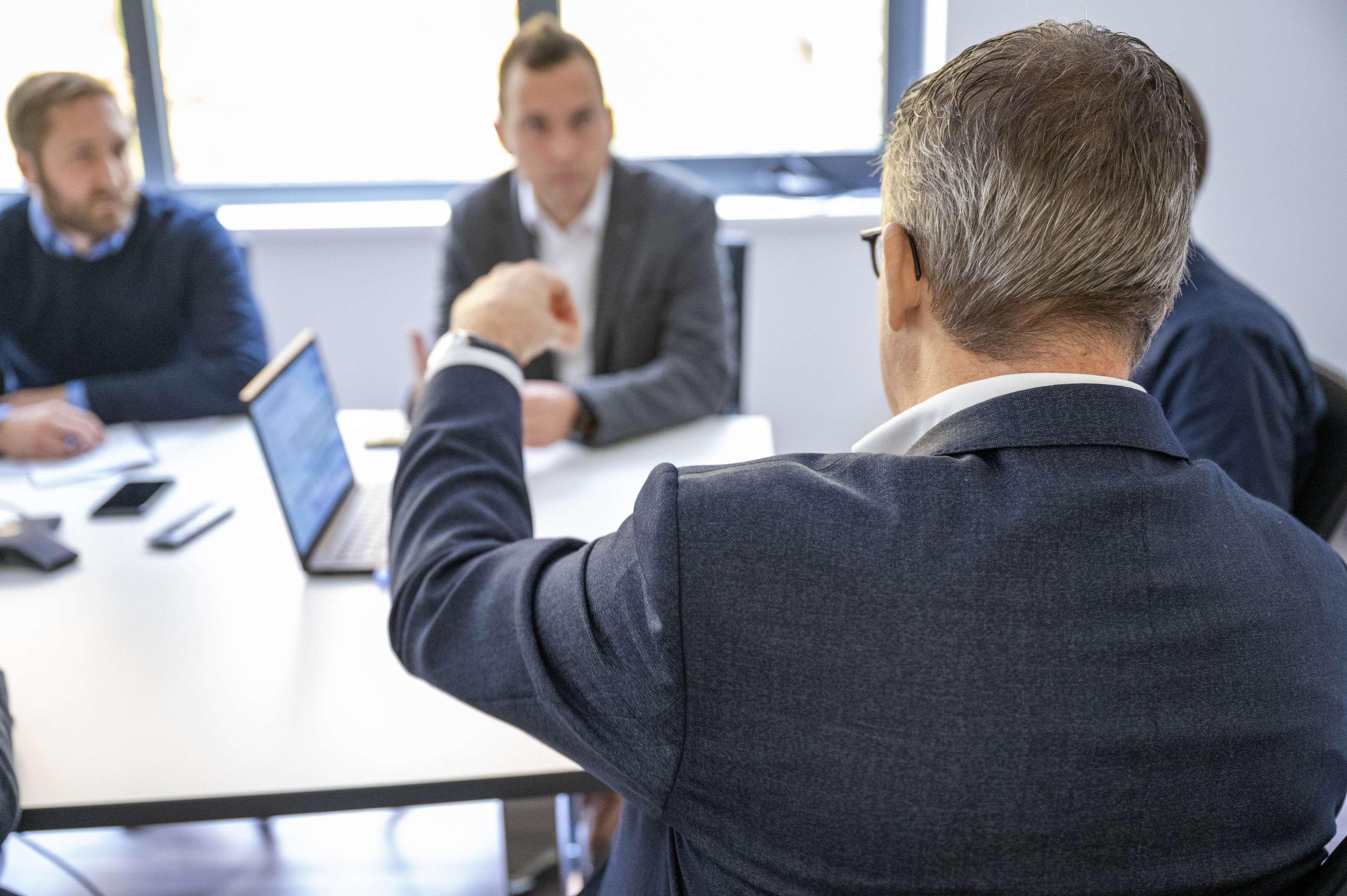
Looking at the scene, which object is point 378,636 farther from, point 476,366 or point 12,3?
point 12,3

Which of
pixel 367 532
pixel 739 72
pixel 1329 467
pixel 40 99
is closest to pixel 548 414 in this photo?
pixel 367 532

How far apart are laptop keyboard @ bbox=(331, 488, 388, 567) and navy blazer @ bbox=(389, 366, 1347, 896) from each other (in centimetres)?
81

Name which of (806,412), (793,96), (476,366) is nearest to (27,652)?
(476,366)

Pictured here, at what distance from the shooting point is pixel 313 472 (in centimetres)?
148

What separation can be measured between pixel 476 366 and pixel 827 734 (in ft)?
1.73

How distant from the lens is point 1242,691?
2.00 feet

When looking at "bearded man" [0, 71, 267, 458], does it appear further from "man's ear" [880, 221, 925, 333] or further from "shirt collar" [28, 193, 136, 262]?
"man's ear" [880, 221, 925, 333]

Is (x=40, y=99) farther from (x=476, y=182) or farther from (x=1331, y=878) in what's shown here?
(x=1331, y=878)

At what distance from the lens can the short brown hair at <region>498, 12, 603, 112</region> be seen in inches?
83.7

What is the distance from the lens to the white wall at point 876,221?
305cm

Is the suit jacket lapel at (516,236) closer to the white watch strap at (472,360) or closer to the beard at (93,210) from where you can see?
the beard at (93,210)

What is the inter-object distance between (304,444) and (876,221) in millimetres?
2037

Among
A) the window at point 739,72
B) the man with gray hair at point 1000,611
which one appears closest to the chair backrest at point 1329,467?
the man with gray hair at point 1000,611

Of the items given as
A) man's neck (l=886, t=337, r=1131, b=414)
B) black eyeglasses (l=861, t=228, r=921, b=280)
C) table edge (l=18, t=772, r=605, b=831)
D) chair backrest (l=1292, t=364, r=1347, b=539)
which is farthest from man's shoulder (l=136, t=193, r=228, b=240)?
chair backrest (l=1292, t=364, r=1347, b=539)
